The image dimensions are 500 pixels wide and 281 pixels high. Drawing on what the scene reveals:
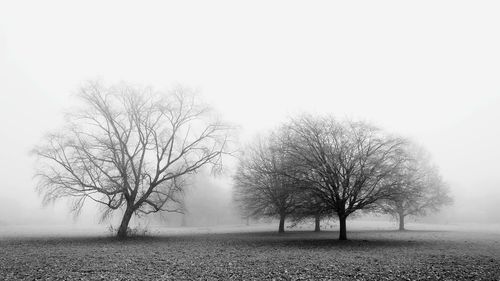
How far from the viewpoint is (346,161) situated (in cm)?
2611

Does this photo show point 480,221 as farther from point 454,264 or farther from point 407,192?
point 454,264

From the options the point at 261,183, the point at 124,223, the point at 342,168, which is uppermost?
the point at 342,168

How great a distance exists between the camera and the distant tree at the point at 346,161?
25.5m

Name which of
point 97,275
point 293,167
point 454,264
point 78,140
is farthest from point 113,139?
point 454,264

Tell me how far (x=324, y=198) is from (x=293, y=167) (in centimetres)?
374

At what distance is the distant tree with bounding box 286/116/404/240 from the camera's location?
25.5 m

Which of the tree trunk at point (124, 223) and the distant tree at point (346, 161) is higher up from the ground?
the distant tree at point (346, 161)

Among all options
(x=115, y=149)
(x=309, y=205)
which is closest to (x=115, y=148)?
(x=115, y=149)

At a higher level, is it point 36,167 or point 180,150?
point 180,150

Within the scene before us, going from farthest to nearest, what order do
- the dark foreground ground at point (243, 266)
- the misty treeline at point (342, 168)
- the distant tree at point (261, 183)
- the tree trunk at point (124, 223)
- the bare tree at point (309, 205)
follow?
the distant tree at point (261, 183), the tree trunk at point (124, 223), the bare tree at point (309, 205), the misty treeline at point (342, 168), the dark foreground ground at point (243, 266)

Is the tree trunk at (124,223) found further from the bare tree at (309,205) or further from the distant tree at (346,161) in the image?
the distant tree at (346,161)

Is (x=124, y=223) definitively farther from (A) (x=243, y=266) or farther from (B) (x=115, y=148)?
(A) (x=243, y=266)

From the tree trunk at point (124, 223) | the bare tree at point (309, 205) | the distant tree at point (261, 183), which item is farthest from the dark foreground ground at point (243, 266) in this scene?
the distant tree at point (261, 183)

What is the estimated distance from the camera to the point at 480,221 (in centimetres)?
7344
